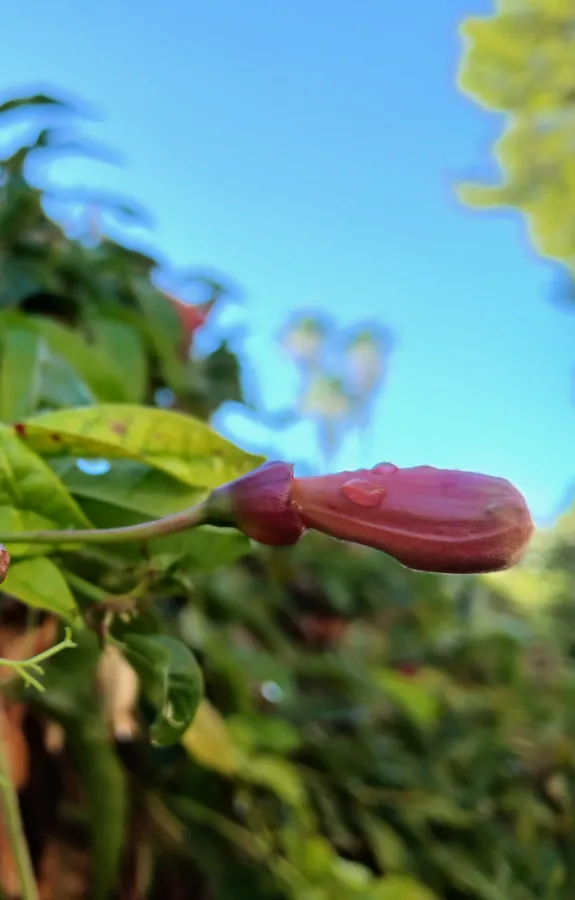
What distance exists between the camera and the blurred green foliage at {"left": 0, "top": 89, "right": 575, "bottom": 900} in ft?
0.86

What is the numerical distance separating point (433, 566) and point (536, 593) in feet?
6.60

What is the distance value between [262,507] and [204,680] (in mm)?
369

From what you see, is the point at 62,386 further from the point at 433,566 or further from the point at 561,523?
the point at 561,523

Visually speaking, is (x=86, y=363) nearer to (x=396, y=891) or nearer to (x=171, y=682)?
(x=171, y=682)

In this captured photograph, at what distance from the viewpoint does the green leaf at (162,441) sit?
0.87 ft

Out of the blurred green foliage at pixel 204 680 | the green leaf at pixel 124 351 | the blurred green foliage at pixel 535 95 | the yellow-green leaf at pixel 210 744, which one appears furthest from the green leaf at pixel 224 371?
the blurred green foliage at pixel 535 95

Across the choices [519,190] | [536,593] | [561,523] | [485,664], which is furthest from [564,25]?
[485,664]

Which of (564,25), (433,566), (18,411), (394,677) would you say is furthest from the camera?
(564,25)

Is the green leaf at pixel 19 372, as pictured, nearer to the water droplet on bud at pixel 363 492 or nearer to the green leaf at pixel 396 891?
the water droplet on bud at pixel 363 492

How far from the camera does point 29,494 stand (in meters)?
0.25

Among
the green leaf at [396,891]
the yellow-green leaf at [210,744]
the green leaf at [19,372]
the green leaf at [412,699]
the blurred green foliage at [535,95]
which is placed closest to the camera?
the green leaf at [19,372]

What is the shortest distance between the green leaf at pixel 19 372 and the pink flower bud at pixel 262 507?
14 cm

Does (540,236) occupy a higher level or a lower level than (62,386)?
higher

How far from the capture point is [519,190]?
14.0 ft
